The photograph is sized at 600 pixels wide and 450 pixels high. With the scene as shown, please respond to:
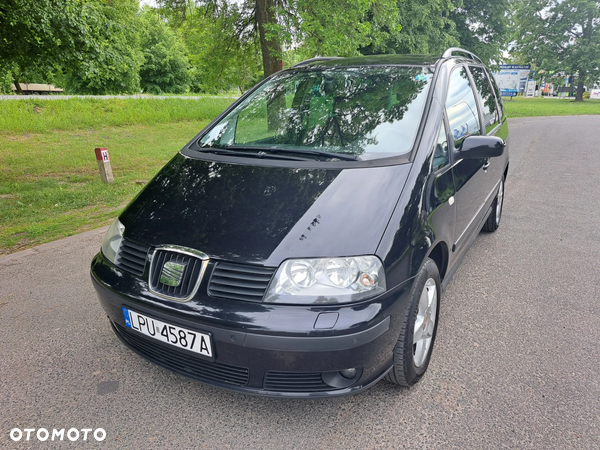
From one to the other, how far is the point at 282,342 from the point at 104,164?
7.09 m

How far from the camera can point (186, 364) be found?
2.13 meters

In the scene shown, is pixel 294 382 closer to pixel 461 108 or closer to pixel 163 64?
pixel 461 108

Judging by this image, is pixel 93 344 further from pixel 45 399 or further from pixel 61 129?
pixel 61 129

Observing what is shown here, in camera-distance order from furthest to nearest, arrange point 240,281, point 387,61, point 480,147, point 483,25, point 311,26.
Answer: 1. point 483,25
2. point 311,26
3. point 387,61
4. point 480,147
5. point 240,281

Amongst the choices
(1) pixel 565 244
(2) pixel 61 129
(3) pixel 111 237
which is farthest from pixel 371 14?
(3) pixel 111 237

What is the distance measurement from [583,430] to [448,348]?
822 mm

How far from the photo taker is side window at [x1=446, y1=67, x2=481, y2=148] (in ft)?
9.68

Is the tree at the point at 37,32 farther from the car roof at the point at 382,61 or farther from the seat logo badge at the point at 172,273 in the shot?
the seat logo badge at the point at 172,273

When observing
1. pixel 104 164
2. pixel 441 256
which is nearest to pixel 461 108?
pixel 441 256

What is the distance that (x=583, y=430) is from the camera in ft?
6.86

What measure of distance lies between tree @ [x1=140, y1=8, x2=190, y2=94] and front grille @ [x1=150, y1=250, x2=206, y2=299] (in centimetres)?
3645

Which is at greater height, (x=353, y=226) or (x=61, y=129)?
(x=353, y=226)

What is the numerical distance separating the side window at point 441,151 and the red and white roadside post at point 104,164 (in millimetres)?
6693

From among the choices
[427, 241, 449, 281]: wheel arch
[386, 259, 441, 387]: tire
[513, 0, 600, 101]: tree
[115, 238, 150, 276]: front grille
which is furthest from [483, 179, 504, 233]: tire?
[513, 0, 600, 101]: tree
